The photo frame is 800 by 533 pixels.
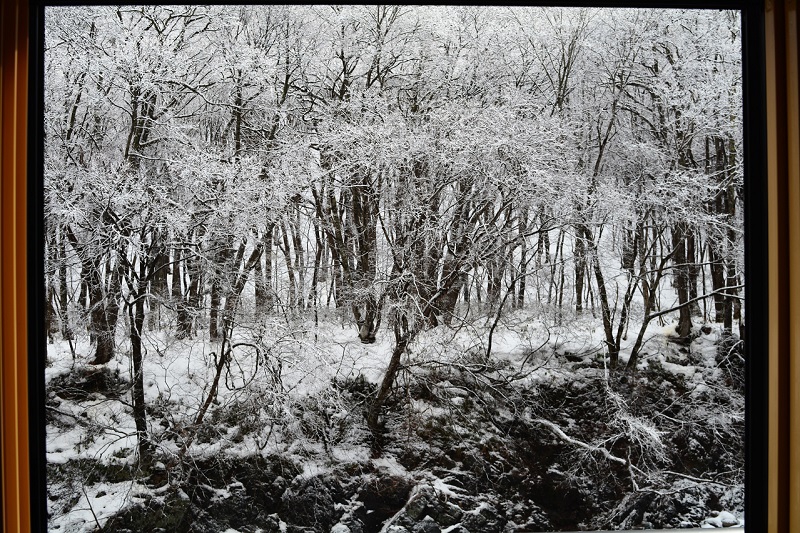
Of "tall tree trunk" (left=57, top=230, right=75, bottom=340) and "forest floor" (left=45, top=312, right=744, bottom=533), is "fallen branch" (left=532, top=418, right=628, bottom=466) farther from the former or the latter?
"tall tree trunk" (left=57, top=230, right=75, bottom=340)

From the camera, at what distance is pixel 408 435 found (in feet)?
8.09

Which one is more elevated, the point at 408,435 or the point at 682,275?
the point at 682,275

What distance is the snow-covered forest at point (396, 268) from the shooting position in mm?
2301

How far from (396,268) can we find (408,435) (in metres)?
0.80

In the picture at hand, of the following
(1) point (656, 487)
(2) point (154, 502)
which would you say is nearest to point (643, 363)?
(1) point (656, 487)

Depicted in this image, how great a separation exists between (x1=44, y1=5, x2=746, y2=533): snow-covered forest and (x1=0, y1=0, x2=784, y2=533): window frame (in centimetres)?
125

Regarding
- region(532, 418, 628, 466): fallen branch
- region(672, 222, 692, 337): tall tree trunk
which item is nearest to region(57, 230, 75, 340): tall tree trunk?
region(532, 418, 628, 466): fallen branch

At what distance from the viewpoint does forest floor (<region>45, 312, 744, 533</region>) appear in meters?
2.30

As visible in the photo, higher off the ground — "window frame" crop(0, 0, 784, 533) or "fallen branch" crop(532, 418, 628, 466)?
"window frame" crop(0, 0, 784, 533)
